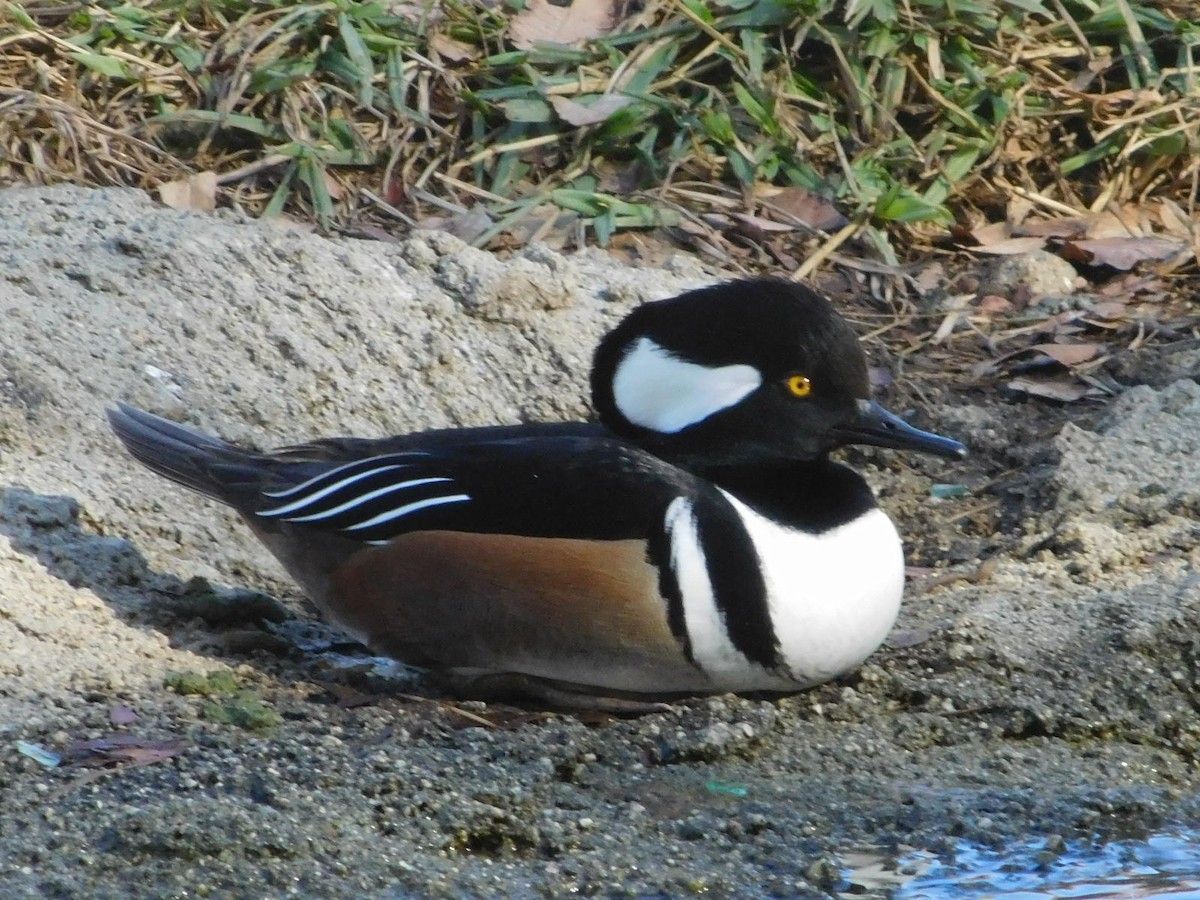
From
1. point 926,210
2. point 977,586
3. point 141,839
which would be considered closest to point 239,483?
point 141,839

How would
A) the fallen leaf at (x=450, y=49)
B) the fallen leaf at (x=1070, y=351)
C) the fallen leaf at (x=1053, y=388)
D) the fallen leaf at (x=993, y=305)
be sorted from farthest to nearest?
the fallen leaf at (x=450, y=49) → the fallen leaf at (x=993, y=305) → the fallen leaf at (x=1070, y=351) → the fallen leaf at (x=1053, y=388)

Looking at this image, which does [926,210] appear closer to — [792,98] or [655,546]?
[792,98]

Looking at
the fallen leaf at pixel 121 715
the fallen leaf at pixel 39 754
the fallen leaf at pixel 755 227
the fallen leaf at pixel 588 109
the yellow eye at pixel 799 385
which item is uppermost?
the fallen leaf at pixel 588 109

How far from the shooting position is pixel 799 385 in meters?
4.18

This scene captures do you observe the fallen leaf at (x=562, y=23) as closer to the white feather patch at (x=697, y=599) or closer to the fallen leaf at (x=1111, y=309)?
the fallen leaf at (x=1111, y=309)

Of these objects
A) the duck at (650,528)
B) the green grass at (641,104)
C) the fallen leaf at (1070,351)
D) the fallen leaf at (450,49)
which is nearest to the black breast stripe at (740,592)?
the duck at (650,528)

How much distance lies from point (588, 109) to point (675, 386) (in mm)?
→ 2747

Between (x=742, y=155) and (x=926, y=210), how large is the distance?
707 mm

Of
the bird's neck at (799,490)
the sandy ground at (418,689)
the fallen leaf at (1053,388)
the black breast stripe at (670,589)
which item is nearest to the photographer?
the sandy ground at (418,689)

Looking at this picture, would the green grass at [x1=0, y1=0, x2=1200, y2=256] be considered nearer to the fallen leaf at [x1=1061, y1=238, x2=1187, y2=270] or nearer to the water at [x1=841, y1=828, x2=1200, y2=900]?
the fallen leaf at [x1=1061, y1=238, x2=1187, y2=270]

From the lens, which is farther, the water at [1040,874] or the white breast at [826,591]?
the white breast at [826,591]

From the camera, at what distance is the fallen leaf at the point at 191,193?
629 centimetres

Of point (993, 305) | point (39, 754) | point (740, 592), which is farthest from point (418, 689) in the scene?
point (993, 305)

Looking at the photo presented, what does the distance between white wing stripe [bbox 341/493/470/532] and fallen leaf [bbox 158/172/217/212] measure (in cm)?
241
